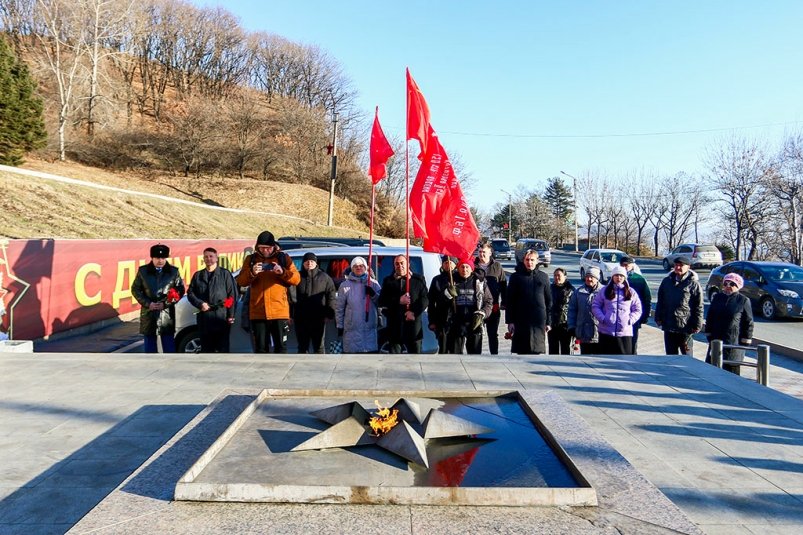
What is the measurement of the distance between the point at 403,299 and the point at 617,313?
8.87 feet

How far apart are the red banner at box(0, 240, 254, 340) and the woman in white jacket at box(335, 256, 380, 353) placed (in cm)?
429

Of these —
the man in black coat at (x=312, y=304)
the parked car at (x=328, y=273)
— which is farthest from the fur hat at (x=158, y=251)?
the man in black coat at (x=312, y=304)

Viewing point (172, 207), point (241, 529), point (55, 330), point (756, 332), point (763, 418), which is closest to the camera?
point (241, 529)

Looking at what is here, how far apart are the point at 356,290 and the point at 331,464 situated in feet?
12.8

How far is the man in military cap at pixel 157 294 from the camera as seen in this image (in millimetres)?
7523

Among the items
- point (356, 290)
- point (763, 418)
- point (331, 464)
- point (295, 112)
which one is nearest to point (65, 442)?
point (331, 464)

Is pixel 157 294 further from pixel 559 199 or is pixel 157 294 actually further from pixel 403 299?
pixel 559 199

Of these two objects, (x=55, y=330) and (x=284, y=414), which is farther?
(x=55, y=330)

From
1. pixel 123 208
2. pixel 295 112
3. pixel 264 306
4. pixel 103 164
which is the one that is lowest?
pixel 264 306

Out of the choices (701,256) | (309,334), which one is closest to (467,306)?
(309,334)

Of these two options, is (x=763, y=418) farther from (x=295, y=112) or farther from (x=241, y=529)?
(x=295, y=112)

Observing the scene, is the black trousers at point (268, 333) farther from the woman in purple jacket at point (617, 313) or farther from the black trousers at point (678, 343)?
the black trousers at point (678, 343)

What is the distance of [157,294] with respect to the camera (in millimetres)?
7523

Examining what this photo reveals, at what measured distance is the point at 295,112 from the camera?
5822cm
